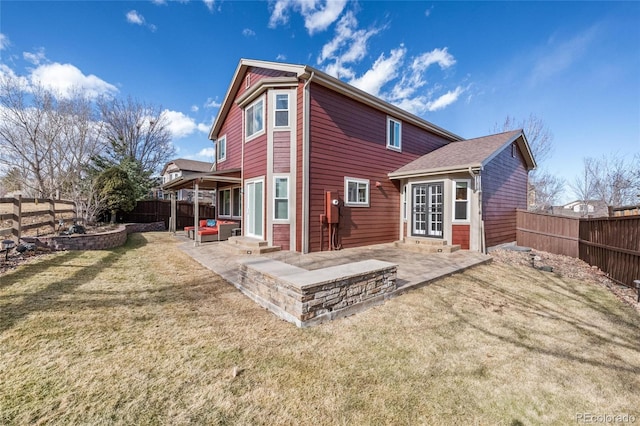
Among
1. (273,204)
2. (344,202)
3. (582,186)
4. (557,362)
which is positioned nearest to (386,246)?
(344,202)

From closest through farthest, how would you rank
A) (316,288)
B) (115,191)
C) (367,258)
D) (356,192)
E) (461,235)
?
(316,288), (367,258), (461,235), (356,192), (115,191)

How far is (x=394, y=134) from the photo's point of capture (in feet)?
34.8

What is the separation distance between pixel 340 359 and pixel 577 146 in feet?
89.5

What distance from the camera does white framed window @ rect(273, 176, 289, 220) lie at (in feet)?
27.0

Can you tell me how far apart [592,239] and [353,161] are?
7596 mm

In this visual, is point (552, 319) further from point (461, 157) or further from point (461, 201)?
point (461, 157)

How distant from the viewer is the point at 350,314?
383cm

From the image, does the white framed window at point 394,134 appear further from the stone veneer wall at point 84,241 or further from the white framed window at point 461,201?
the stone veneer wall at point 84,241

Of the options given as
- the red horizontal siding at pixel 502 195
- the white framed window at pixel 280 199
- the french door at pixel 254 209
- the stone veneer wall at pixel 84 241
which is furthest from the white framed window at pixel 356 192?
the stone veneer wall at pixel 84 241

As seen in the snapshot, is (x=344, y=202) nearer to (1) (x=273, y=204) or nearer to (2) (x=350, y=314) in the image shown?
(1) (x=273, y=204)

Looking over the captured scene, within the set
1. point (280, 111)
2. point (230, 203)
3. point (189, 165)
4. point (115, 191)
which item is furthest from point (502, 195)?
point (189, 165)

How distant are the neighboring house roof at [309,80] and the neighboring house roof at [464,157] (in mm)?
1872

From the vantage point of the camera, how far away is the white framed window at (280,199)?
8.23 meters

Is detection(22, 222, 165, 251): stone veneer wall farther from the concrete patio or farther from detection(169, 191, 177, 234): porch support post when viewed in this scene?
detection(169, 191, 177, 234): porch support post
